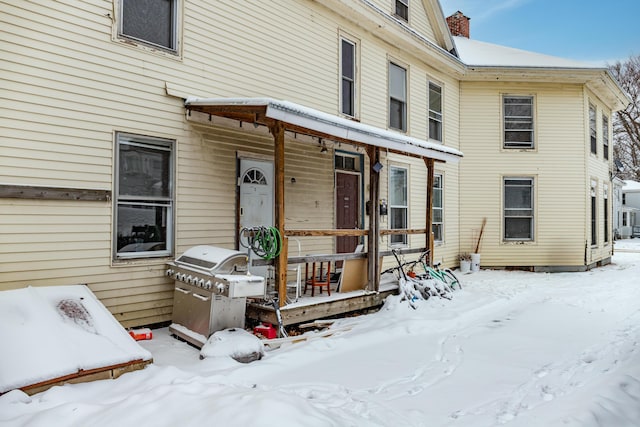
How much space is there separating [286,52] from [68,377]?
6.32 m

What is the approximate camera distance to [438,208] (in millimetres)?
12219

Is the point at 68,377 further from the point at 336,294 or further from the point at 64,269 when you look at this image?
the point at 336,294

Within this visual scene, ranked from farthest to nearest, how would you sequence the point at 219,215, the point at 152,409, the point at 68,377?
the point at 219,215 < the point at 68,377 < the point at 152,409

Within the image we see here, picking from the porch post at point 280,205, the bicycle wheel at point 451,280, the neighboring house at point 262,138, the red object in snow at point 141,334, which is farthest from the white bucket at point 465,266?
the red object in snow at point 141,334

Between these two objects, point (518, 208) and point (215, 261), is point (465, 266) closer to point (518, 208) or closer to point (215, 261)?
point (518, 208)

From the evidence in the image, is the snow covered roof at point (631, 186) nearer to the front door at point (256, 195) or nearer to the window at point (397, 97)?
the window at point (397, 97)

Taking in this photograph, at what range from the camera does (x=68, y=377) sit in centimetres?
371

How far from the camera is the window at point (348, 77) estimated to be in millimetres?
9422

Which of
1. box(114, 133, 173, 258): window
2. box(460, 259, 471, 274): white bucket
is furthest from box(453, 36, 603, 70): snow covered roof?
box(114, 133, 173, 258): window

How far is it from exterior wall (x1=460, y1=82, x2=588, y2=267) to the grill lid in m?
9.13

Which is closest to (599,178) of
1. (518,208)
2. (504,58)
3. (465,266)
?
(518,208)

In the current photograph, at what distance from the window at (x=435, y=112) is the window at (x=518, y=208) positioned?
271cm

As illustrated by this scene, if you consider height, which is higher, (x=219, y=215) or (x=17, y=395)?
(x=219, y=215)

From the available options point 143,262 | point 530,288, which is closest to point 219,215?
point 143,262
